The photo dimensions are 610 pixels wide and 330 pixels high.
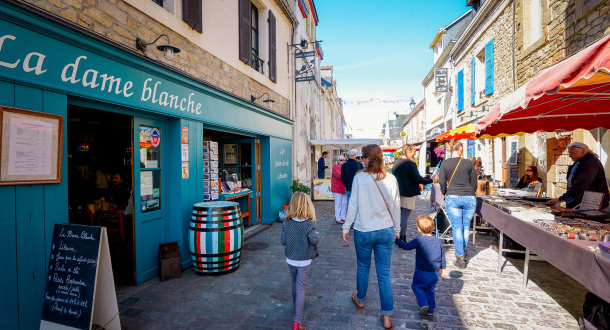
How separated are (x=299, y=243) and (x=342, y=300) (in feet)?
3.63

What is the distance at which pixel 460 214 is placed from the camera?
15.2 feet

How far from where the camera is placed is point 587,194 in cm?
376

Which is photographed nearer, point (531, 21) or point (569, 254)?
point (569, 254)

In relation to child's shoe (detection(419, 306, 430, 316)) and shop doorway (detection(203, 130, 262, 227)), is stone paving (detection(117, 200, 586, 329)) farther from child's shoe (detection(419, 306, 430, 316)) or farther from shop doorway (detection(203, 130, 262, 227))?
shop doorway (detection(203, 130, 262, 227))

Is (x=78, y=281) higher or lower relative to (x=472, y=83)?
lower

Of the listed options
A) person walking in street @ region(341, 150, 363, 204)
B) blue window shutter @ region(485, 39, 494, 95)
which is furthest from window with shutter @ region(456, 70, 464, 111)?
person walking in street @ region(341, 150, 363, 204)

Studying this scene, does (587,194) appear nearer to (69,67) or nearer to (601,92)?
(601,92)

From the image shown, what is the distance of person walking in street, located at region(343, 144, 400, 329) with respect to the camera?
9.91 feet

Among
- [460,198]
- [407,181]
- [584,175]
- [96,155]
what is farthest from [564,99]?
[96,155]

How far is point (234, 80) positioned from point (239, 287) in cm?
400

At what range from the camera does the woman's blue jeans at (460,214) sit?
15.0 feet

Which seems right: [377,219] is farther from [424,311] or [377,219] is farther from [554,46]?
[554,46]

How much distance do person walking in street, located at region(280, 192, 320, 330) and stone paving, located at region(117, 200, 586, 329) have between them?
346 mm

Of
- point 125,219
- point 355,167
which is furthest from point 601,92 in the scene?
point 125,219
